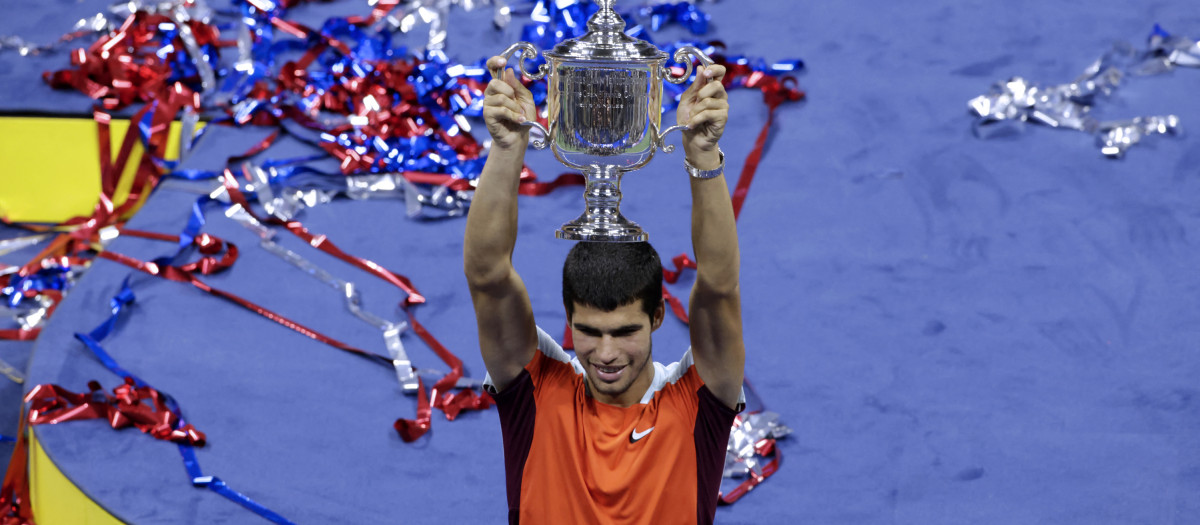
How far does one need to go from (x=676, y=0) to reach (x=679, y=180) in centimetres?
113

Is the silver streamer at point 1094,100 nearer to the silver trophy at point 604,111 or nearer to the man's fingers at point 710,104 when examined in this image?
the silver trophy at point 604,111

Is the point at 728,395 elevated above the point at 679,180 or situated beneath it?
elevated above

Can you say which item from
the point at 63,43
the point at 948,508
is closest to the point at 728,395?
the point at 948,508

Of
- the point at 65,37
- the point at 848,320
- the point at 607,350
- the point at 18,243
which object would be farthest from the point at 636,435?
the point at 65,37

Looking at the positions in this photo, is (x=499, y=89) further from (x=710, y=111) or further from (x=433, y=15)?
(x=433, y=15)

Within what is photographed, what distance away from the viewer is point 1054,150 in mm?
3734

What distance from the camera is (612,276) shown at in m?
1.70

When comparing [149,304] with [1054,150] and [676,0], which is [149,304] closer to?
[676,0]

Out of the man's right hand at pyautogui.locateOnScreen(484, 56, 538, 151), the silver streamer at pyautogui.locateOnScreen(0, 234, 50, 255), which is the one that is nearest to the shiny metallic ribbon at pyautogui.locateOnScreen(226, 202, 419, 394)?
the silver streamer at pyautogui.locateOnScreen(0, 234, 50, 255)

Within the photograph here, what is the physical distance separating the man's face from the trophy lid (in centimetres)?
35

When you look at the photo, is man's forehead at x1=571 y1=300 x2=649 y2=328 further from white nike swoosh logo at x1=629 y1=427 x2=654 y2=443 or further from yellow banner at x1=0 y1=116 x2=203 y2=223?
yellow banner at x1=0 y1=116 x2=203 y2=223

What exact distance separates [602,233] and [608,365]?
185 mm

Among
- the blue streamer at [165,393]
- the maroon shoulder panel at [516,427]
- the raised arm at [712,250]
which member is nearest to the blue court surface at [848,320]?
the blue streamer at [165,393]

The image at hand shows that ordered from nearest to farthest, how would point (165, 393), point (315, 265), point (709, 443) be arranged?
1. point (709, 443)
2. point (165, 393)
3. point (315, 265)
